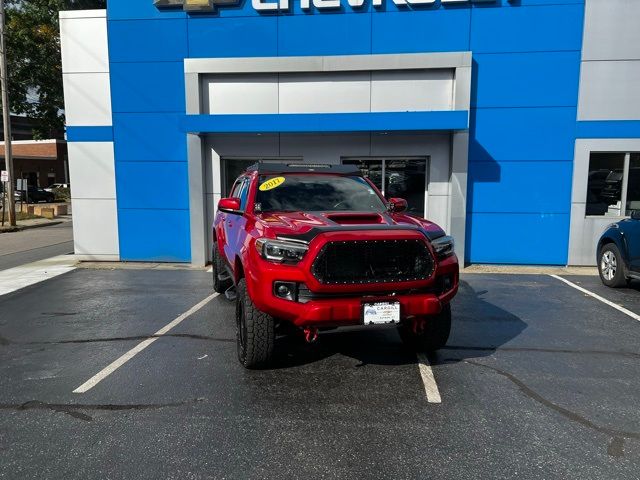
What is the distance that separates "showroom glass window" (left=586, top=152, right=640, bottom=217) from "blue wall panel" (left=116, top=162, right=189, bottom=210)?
9.01m

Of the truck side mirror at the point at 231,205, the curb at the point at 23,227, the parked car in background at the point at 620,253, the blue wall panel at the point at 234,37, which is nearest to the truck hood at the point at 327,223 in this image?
the truck side mirror at the point at 231,205

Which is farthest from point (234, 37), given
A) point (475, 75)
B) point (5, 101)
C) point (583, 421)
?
point (5, 101)

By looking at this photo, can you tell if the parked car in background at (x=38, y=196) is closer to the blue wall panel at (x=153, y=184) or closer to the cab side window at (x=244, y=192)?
the blue wall panel at (x=153, y=184)

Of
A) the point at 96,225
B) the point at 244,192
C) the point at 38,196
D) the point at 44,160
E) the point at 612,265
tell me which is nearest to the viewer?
the point at 244,192

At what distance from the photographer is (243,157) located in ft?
36.3

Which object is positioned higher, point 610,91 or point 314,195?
point 610,91

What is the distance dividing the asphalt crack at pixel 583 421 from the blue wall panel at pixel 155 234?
8228mm

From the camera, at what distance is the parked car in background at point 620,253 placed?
7.74 metres

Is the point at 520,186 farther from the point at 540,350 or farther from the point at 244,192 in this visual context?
the point at 244,192

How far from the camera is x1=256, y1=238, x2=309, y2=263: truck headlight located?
13.6 feet

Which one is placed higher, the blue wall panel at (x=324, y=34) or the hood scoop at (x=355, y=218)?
the blue wall panel at (x=324, y=34)

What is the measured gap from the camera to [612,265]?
8445 mm

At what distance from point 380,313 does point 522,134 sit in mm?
7881

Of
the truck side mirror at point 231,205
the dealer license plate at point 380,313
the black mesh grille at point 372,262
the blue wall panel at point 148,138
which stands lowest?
the dealer license plate at point 380,313
